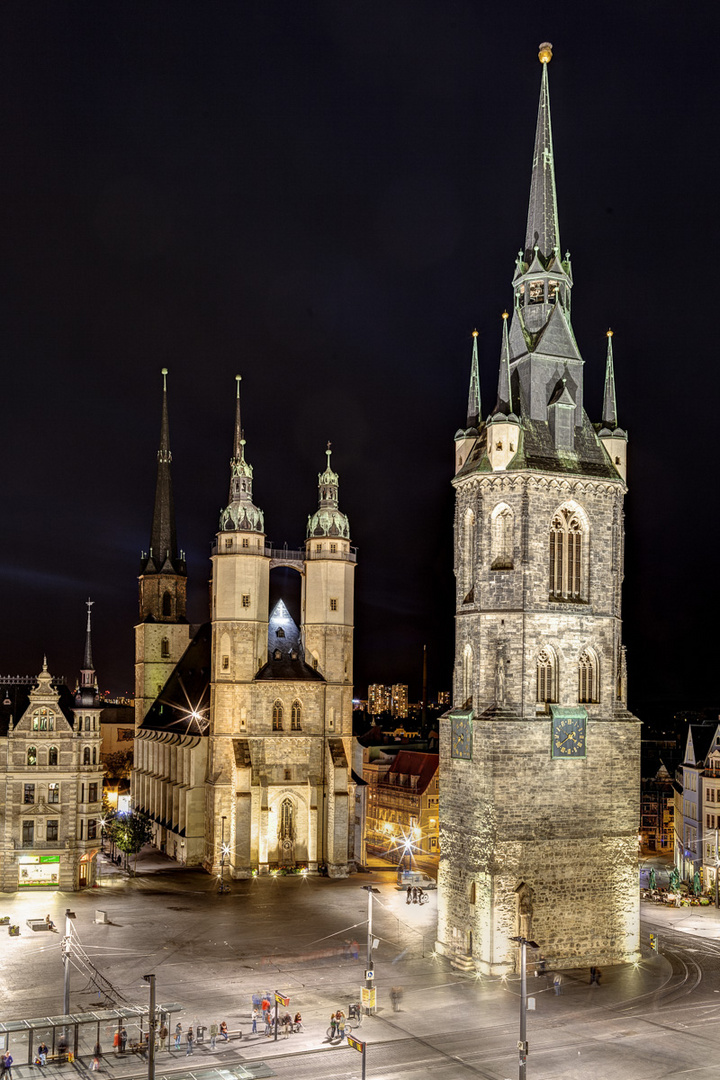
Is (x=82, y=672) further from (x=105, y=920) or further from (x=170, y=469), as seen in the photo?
(x=170, y=469)

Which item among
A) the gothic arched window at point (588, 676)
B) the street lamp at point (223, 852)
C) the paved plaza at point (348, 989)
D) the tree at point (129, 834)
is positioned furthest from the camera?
the tree at point (129, 834)

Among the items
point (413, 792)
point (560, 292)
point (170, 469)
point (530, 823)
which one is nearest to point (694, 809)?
point (413, 792)

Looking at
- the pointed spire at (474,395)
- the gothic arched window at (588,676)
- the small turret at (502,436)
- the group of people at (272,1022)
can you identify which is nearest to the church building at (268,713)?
the pointed spire at (474,395)

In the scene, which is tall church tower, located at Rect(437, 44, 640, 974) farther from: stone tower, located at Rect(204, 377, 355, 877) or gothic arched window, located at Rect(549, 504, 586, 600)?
stone tower, located at Rect(204, 377, 355, 877)

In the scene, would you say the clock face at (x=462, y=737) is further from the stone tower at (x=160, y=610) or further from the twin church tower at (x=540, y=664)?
the stone tower at (x=160, y=610)

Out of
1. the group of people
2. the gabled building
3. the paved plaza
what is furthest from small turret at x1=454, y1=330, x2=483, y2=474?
the gabled building

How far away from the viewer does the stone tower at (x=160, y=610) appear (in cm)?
10725

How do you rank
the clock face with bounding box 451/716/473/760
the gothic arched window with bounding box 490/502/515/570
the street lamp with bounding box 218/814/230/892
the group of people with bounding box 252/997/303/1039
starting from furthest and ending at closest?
the street lamp with bounding box 218/814/230/892 → the gothic arched window with bounding box 490/502/515/570 → the clock face with bounding box 451/716/473/760 → the group of people with bounding box 252/997/303/1039

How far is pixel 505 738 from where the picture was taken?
5228 centimetres

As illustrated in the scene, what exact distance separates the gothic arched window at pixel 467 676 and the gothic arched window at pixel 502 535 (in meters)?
4.61

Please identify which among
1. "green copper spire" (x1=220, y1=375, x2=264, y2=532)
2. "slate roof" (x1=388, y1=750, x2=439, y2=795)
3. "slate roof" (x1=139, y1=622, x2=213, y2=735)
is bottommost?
"slate roof" (x1=388, y1=750, x2=439, y2=795)

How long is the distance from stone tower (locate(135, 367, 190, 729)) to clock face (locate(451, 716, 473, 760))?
2239 inches

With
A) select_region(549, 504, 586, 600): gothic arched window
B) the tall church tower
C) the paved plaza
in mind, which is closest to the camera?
the paved plaza

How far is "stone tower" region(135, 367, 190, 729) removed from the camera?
10725 cm
